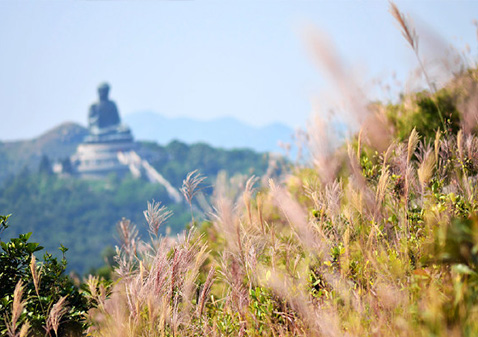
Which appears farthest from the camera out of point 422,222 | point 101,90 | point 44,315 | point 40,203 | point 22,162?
point 22,162

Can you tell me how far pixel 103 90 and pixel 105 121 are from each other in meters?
7.36

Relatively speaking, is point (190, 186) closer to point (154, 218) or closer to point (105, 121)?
point (154, 218)

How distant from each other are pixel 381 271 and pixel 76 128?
150 metres

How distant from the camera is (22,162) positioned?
440ft

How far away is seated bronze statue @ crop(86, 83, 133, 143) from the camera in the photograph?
107 m

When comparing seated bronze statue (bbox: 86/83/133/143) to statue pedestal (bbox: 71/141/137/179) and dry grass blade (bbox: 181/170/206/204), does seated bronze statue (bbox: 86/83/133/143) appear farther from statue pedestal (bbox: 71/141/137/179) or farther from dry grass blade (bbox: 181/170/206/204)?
dry grass blade (bbox: 181/170/206/204)

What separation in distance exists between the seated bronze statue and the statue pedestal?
1.94 meters

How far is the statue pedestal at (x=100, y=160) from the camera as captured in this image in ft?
330

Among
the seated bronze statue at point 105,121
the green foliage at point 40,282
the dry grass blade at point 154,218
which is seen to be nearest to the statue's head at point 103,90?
the seated bronze statue at point 105,121

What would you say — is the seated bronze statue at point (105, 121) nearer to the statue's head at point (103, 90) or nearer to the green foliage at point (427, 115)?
the statue's head at point (103, 90)

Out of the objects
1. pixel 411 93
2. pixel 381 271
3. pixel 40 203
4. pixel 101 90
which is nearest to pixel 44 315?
pixel 381 271

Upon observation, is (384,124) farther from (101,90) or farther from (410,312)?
(101,90)

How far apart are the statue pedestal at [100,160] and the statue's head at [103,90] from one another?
12.6 meters

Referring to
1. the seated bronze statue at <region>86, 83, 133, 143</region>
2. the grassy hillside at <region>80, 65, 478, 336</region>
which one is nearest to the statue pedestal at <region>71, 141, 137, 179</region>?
the seated bronze statue at <region>86, 83, 133, 143</region>
